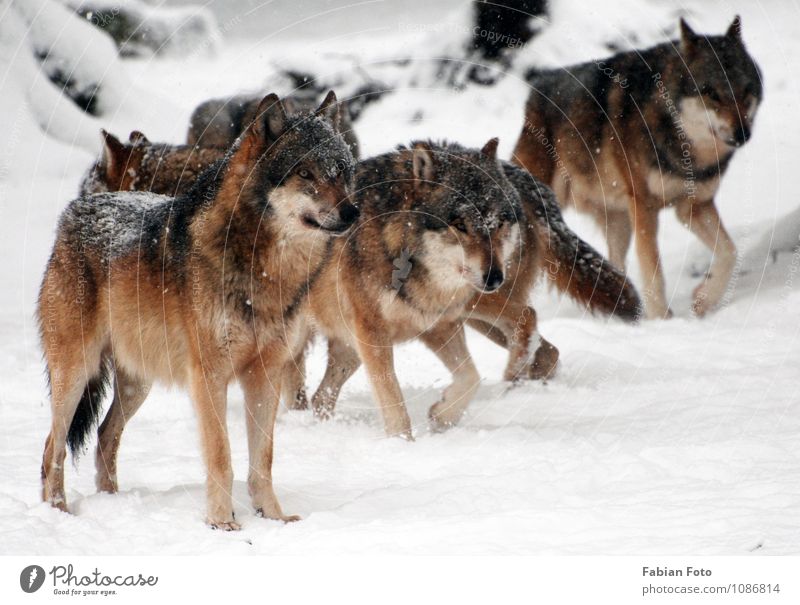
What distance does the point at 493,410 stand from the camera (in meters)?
5.66

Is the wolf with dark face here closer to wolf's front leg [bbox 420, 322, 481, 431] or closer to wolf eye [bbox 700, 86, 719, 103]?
wolf's front leg [bbox 420, 322, 481, 431]

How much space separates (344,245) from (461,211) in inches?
29.4

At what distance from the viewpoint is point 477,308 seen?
577 centimetres

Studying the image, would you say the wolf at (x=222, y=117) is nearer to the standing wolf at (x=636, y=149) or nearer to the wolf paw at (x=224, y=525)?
the standing wolf at (x=636, y=149)

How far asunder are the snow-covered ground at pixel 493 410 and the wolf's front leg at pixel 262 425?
132mm

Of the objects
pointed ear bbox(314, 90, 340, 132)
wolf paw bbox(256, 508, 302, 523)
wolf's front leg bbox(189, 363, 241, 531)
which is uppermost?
pointed ear bbox(314, 90, 340, 132)

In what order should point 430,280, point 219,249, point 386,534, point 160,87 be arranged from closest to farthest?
point 386,534
point 219,249
point 430,280
point 160,87

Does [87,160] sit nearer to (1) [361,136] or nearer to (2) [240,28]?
(2) [240,28]

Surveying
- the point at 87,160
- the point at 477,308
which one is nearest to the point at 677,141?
the point at 477,308

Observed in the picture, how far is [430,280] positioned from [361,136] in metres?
1.19

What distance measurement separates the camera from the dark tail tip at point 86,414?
14.2 ft

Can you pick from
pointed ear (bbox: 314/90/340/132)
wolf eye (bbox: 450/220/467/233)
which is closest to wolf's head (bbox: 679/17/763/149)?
wolf eye (bbox: 450/220/467/233)

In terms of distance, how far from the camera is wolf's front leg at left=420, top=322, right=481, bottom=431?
214 inches

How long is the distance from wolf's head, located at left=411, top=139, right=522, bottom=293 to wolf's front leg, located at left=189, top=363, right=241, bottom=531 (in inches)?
68.6
